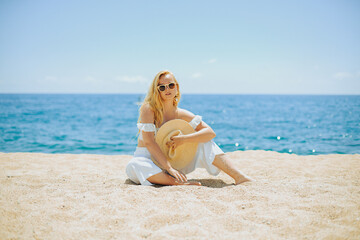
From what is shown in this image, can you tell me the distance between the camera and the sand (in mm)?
2047

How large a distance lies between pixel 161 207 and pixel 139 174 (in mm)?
979

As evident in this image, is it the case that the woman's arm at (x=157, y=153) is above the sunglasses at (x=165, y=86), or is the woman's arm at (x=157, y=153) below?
below

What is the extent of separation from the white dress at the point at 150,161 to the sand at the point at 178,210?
0.89 feet

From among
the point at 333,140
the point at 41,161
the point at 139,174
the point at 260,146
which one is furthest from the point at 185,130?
the point at 333,140

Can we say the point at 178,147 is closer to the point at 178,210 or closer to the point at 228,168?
the point at 228,168

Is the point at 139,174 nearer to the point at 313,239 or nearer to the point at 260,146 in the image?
the point at 313,239

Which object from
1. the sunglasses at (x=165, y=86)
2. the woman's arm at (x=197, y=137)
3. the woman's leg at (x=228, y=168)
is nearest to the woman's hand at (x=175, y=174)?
the woman's arm at (x=197, y=137)

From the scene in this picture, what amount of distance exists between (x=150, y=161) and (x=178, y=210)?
3.64 ft

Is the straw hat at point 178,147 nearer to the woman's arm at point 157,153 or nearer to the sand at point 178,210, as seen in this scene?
the woman's arm at point 157,153

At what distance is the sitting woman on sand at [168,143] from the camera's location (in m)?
3.35

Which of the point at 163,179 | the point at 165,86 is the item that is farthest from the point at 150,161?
the point at 165,86

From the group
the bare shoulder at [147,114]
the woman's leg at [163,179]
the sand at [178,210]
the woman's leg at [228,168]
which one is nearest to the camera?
the sand at [178,210]

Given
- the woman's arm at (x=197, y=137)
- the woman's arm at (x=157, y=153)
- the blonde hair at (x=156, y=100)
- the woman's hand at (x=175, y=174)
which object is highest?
the blonde hair at (x=156, y=100)

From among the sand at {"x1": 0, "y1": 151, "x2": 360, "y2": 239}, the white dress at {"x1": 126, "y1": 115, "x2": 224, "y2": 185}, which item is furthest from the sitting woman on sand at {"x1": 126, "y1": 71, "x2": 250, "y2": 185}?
the sand at {"x1": 0, "y1": 151, "x2": 360, "y2": 239}
